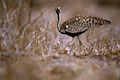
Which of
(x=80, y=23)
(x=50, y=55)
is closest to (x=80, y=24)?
(x=80, y=23)

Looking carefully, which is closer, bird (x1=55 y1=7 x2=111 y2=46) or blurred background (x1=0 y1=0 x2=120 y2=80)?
blurred background (x1=0 y1=0 x2=120 y2=80)

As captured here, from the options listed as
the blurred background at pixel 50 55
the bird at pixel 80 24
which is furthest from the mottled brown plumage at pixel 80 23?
the blurred background at pixel 50 55

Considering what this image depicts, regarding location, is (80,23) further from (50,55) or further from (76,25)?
(50,55)

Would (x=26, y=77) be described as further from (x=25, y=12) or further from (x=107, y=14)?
(x=107, y=14)

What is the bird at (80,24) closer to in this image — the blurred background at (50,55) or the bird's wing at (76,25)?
the bird's wing at (76,25)

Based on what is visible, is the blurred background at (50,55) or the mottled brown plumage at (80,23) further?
the mottled brown plumage at (80,23)

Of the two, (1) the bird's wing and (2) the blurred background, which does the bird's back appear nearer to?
(1) the bird's wing

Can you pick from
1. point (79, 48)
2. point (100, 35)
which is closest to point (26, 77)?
point (79, 48)

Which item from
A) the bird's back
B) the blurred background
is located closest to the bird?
the bird's back

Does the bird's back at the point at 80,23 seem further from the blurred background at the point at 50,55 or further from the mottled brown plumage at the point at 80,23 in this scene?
the blurred background at the point at 50,55

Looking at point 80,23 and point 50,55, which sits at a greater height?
point 80,23

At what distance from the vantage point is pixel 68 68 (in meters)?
5.26

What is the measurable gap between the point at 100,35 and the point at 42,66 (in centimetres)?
303

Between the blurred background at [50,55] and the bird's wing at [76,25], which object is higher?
the bird's wing at [76,25]
